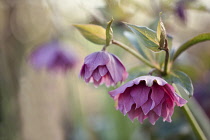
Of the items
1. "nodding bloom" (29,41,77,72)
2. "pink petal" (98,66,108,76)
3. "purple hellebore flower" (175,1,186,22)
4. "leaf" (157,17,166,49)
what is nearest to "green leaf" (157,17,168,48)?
"leaf" (157,17,166,49)

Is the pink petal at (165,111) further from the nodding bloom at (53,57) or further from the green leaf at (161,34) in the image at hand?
the nodding bloom at (53,57)

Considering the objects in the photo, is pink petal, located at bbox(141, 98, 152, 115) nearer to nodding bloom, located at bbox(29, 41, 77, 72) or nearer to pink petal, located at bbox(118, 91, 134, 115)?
pink petal, located at bbox(118, 91, 134, 115)

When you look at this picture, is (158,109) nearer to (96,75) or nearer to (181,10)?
(96,75)

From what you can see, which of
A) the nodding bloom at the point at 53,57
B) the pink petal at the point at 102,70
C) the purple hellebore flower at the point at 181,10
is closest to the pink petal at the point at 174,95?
the pink petal at the point at 102,70

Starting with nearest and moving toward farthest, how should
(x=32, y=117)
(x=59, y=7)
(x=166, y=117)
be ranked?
1. (x=166, y=117)
2. (x=59, y=7)
3. (x=32, y=117)

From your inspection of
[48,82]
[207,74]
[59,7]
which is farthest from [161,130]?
[48,82]

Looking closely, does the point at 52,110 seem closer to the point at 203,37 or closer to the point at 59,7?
the point at 59,7
